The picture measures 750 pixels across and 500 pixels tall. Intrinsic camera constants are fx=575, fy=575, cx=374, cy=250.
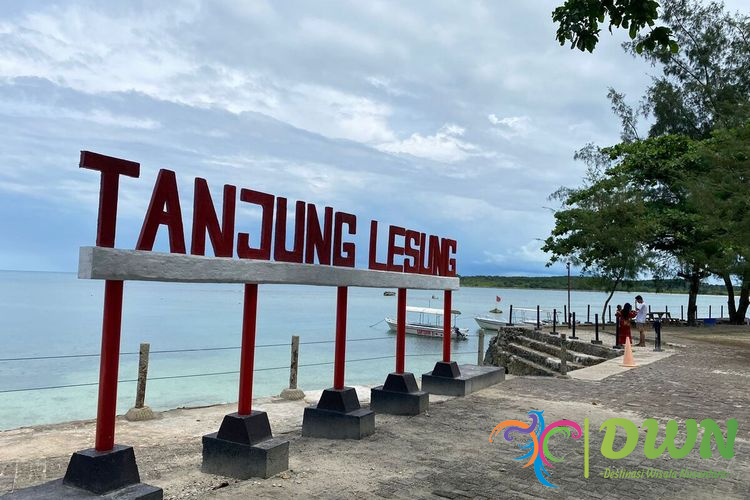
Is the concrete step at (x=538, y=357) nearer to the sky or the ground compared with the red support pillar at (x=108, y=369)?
nearer to the ground

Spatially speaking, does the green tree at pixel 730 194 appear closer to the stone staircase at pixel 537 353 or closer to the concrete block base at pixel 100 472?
the stone staircase at pixel 537 353

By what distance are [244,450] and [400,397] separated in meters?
3.48

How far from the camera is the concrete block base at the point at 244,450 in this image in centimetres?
580

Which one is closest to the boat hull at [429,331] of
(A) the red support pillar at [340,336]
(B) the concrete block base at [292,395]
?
(B) the concrete block base at [292,395]

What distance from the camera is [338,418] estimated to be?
7445mm

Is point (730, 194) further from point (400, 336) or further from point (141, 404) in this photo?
point (141, 404)

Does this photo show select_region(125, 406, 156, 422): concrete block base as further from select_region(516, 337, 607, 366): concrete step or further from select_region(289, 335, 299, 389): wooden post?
select_region(516, 337, 607, 366): concrete step

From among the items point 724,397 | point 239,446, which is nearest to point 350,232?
point 239,446

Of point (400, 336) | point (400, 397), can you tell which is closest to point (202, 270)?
point (400, 336)

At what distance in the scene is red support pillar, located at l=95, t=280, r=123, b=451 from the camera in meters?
4.75

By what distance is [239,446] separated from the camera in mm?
5914

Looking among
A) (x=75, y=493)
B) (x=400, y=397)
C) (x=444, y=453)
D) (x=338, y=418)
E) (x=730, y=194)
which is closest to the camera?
(x=75, y=493)

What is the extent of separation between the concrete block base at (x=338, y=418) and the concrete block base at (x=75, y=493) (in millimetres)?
2977

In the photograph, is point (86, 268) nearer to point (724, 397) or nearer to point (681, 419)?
point (681, 419)
